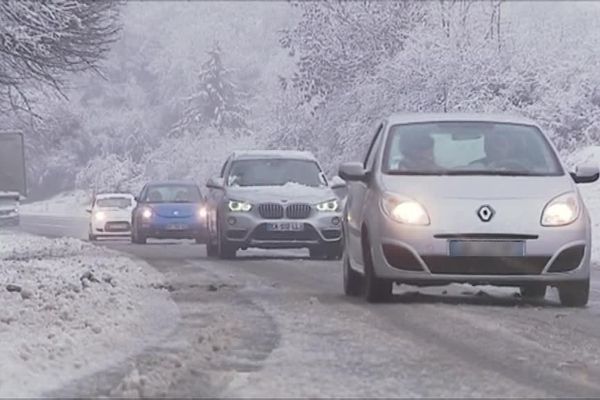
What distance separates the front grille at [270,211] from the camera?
19125 mm

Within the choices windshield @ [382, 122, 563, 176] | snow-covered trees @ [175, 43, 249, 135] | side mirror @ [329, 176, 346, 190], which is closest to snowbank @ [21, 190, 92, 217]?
snow-covered trees @ [175, 43, 249, 135]

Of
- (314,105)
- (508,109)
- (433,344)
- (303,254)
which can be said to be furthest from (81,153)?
(433,344)

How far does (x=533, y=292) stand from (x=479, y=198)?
2049mm

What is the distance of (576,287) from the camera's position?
11.3m

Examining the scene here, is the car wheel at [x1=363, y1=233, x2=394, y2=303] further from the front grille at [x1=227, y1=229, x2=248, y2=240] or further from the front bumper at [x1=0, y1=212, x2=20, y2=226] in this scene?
the front bumper at [x1=0, y1=212, x2=20, y2=226]

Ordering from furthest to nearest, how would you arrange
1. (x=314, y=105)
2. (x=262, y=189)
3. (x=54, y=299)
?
(x=314, y=105) < (x=262, y=189) < (x=54, y=299)

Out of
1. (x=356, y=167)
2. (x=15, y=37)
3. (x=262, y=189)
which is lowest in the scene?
(x=262, y=189)

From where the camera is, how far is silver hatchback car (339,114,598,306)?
35.5 ft

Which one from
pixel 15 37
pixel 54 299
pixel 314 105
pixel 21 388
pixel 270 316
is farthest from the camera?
pixel 314 105

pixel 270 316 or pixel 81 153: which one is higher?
pixel 270 316

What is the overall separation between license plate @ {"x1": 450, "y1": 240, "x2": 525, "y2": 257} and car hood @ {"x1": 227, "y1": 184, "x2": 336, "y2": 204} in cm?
856

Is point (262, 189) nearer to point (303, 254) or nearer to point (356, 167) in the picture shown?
point (303, 254)

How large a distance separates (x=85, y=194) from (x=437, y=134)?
7259 cm

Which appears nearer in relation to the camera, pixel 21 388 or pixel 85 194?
pixel 21 388
